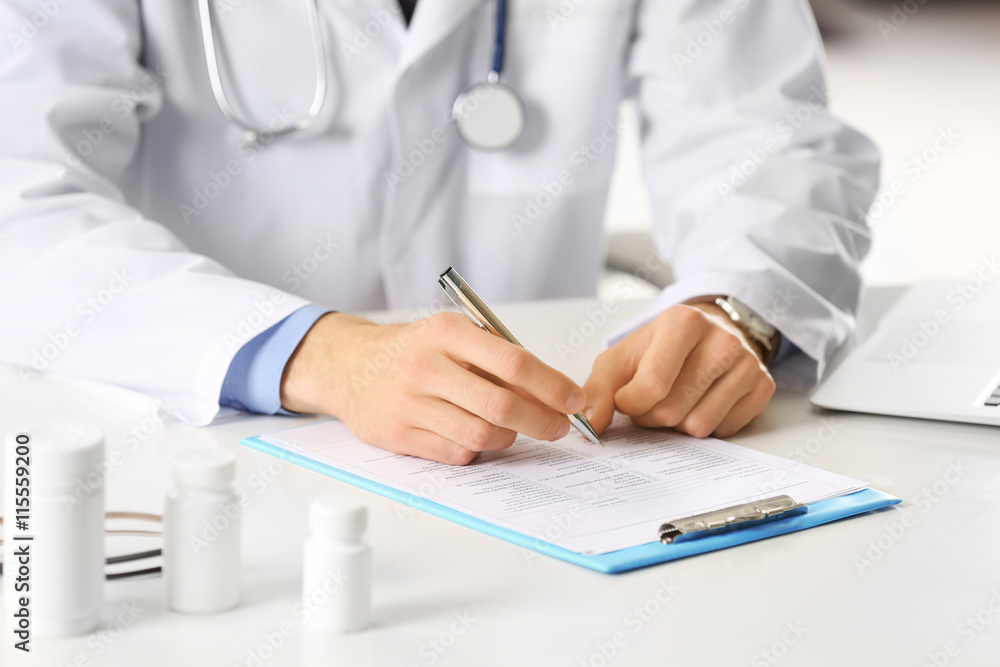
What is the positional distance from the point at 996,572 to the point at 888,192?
13.5 ft

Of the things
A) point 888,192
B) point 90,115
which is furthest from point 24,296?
point 888,192

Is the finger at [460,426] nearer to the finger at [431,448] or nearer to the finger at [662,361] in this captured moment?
the finger at [431,448]

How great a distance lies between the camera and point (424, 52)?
1325 mm

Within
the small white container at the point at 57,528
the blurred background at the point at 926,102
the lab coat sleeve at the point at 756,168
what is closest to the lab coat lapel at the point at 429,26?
the lab coat sleeve at the point at 756,168

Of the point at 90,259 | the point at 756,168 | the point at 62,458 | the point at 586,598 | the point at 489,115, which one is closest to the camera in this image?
the point at 62,458

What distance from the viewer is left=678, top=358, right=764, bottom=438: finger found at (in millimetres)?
877

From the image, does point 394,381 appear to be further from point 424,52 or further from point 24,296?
point 424,52

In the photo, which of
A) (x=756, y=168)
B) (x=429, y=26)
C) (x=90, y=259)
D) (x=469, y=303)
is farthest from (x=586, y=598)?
(x=429, y=26)

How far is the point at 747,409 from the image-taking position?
92cm

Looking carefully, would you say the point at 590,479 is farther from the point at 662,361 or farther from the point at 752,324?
the point at 752,324

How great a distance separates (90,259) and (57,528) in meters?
0.57

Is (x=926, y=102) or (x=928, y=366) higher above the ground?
(x=926, y=102)

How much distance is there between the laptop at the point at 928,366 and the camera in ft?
3.13

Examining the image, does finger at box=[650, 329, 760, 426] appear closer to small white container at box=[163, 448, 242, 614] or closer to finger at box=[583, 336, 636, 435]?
finger at box=[583, 336, 636, 435]
